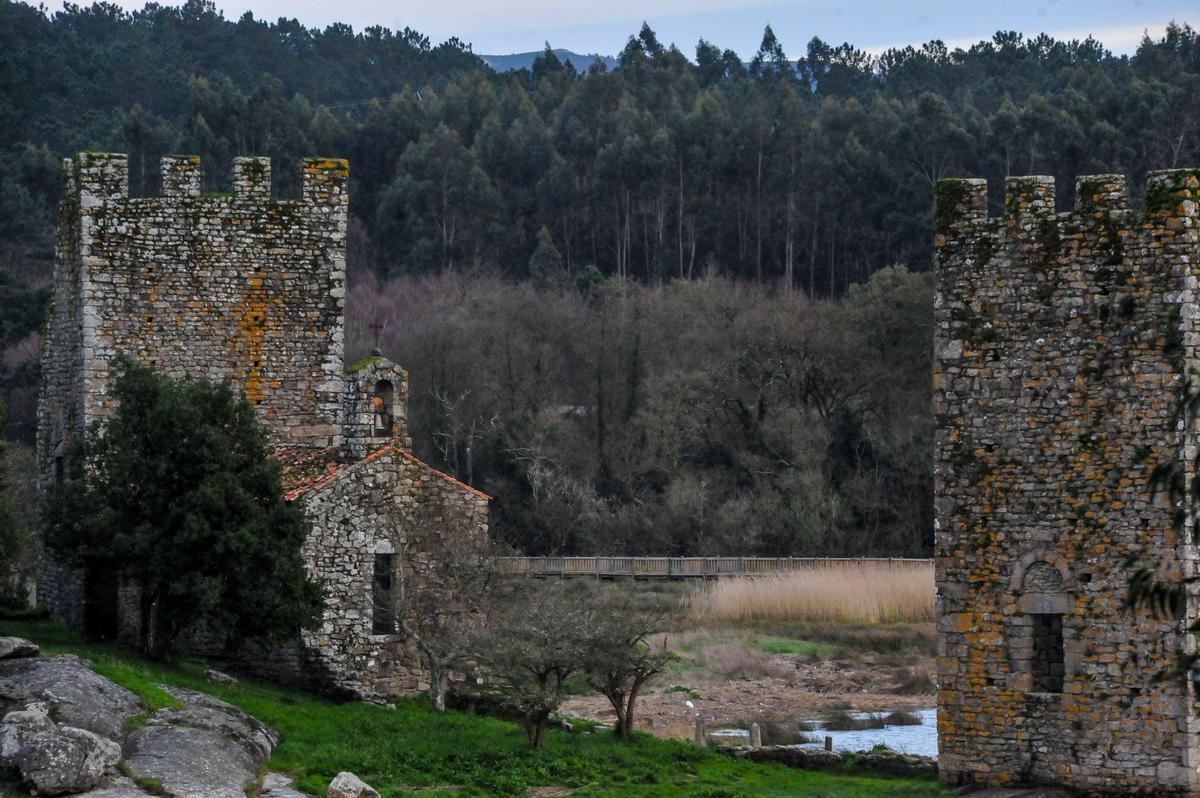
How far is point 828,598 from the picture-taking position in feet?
145

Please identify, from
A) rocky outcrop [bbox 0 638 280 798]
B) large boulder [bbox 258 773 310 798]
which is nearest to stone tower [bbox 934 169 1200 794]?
rocky outcrop [bbox 0 638 280 798]

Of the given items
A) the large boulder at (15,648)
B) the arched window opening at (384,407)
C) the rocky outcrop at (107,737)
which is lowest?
the rocky outcrop at (107,737)

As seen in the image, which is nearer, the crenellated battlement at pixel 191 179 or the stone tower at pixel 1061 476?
the stone tower at pixel 1061 476

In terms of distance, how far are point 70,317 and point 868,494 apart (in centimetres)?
3094

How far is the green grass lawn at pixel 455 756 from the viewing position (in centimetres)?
2403

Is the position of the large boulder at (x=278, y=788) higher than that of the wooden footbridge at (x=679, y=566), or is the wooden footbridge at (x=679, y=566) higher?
the wooden footbridge at (x=679, y=566)

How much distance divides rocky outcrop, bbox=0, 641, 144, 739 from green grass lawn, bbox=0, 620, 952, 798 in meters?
0.53

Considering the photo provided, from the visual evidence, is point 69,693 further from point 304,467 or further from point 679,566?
point 679,566

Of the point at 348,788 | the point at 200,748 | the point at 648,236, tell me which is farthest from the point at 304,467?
the point at 648,236

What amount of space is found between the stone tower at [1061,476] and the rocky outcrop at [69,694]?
972cm

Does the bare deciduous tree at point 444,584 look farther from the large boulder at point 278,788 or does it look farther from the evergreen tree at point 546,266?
the evergreen tree at point 546,266

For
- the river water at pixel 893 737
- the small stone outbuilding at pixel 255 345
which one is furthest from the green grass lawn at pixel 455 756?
the river water at pixel 893 737

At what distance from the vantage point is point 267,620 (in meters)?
27.2

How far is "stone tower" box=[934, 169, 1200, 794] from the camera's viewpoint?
22.2m
